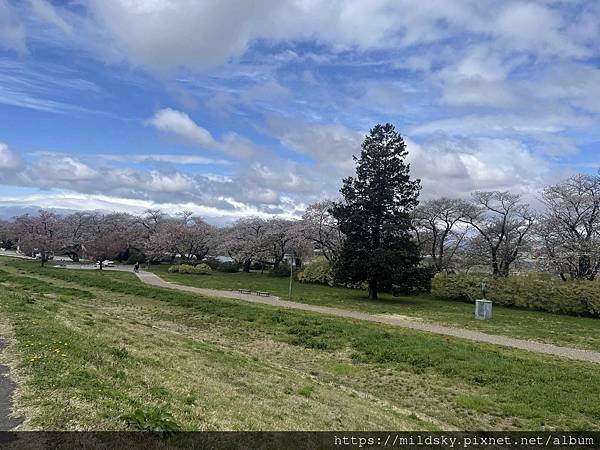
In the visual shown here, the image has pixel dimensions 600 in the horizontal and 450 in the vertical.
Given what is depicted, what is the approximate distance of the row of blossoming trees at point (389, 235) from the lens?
25812 mm

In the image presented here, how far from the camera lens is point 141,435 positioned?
4.03 metres

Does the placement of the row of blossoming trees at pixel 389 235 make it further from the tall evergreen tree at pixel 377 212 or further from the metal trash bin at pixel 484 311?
the metal trash bin at pixel 484 311

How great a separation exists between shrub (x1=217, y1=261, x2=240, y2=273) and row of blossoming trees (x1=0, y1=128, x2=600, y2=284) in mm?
683

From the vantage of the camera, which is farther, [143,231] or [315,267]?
[143,231]

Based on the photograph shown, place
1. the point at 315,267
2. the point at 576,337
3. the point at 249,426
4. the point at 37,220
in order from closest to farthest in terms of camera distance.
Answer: the point at 249,426
the point at 576,337
the point at 315,267
the point at 37,220

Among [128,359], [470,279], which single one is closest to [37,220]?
[470,279]

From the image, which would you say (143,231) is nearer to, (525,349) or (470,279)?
(470,279)

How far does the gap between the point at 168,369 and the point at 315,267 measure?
29.4m

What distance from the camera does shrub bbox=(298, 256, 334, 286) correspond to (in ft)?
117

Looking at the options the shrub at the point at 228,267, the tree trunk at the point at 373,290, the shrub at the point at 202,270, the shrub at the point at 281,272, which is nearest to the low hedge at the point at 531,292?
the tree trunk at the point at 373,290

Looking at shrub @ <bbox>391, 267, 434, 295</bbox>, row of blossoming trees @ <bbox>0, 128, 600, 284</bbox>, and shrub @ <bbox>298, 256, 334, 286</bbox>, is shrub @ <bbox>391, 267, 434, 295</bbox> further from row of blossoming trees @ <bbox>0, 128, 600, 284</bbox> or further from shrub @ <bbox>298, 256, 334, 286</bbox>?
shrub @ <bbox>298, 256, 334, 286</bbox>

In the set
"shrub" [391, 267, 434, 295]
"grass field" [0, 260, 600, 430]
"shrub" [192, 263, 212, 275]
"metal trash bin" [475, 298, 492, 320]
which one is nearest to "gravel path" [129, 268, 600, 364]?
"grass field" [0, 260, 600, 430]

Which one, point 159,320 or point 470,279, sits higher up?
point 470,279

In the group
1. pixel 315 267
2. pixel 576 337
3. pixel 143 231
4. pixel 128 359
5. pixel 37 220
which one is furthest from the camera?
pixel 143 231
